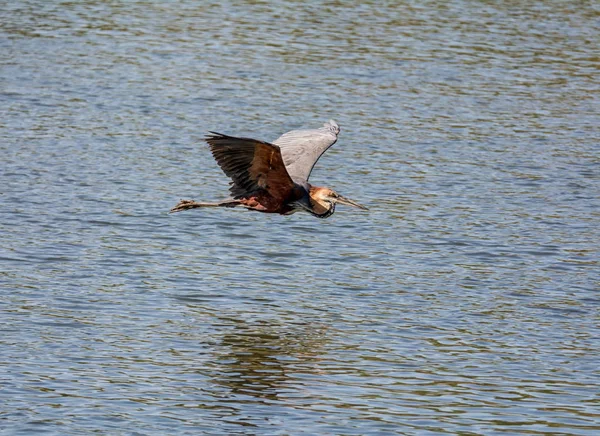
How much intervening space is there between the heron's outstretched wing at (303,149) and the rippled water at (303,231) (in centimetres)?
106

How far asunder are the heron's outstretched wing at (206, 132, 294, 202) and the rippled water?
1032 mm

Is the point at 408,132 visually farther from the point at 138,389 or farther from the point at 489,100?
the point at 138,389

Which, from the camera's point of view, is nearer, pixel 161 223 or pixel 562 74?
pixel 161 223

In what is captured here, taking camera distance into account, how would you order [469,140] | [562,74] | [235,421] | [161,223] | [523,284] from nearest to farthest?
[235,421], [523,284], [161,223], [469,140], [562,74]

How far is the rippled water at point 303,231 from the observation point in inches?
392

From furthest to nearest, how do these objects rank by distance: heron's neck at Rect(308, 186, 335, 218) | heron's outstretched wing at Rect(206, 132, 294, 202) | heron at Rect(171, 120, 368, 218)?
heron's neck at Rect(308, 186, 335, 218)
heron at Rect(171, 120, 368, 218)
heron's outstretched wing at Rect(206, 132, 294, 202)

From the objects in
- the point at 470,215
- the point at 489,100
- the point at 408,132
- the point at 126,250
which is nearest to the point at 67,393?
the point at 126,250

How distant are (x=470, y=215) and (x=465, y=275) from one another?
7.10ft

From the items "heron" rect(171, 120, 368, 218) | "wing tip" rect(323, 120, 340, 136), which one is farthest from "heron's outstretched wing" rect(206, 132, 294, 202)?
"wing tip" rect(323, 120, 340, 136)

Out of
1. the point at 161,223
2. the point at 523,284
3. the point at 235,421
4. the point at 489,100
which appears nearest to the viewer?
the point at 235,421

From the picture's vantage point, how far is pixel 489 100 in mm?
20984

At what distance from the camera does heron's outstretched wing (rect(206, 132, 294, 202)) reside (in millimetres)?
11031

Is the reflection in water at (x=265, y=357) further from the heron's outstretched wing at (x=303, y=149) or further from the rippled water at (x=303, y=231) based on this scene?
the heron's outstretched wing at (x=303, y=149)

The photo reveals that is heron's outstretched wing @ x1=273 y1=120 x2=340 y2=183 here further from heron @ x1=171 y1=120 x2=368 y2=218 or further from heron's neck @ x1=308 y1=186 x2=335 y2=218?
heron's neck @ x1=308 y1=186 x2=335 y2=218
